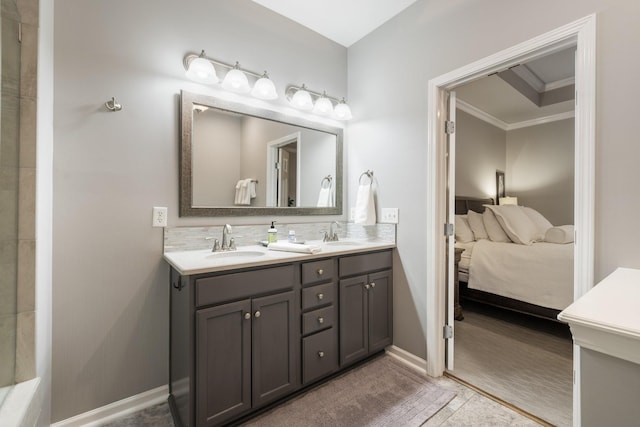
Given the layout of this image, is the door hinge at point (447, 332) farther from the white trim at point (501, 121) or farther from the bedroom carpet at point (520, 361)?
the white trim at point (501, 121)

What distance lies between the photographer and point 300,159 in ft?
7.63

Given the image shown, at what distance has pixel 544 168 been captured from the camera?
4.68 meters

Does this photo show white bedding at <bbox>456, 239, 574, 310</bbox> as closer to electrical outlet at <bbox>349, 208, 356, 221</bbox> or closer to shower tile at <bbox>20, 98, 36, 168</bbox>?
electrical outlet at <bbox>349, 208, 356, 221</bbox>

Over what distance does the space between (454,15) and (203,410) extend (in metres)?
2.69

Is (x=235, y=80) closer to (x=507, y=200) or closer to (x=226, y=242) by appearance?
(x=226, y=242)

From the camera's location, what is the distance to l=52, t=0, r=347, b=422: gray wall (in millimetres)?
1410

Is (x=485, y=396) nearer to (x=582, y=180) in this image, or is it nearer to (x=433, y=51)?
(x=582, y=180)

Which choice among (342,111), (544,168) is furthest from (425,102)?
(544,168)

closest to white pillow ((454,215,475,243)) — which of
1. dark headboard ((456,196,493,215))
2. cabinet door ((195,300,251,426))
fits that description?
dark headboard ((456,196,493,215))

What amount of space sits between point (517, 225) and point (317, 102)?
102 inches

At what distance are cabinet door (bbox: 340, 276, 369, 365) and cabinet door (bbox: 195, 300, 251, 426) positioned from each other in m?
0.67

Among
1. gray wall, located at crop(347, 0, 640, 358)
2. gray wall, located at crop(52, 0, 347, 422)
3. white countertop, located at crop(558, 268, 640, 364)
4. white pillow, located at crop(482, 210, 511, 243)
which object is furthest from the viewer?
white pillow, located at crop(482, 210, 511, 243)

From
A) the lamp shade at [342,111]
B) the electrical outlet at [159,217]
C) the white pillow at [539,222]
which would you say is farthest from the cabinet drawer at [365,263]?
the white pillow at [539,222]

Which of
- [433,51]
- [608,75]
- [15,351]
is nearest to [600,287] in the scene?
[608,75]
